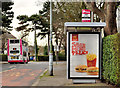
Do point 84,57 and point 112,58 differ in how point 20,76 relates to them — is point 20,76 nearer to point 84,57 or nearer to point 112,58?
point 84,57

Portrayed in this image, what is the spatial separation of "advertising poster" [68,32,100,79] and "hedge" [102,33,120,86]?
0.64m

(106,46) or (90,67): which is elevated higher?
(106,46)

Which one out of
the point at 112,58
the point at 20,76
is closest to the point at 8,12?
the point at 20,76

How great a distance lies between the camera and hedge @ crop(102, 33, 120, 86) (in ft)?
31.5

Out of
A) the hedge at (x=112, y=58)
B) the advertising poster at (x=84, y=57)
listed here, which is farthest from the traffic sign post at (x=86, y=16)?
the hedge at (x=112, y=58)

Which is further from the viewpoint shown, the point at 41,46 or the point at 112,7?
the point at 41,46

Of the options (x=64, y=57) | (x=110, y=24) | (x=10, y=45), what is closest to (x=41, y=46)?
(x=64, y=57)

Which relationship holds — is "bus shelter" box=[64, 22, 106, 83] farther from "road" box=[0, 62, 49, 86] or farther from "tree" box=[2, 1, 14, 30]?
"tree" box=[2, 1, 14, 30]

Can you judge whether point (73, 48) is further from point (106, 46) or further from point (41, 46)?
point (41, 46)

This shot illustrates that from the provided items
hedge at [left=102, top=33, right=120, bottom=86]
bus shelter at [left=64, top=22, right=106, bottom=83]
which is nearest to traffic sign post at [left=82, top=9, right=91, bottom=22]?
bus shelter at [left=64, top=22, right=106, bottom=83]

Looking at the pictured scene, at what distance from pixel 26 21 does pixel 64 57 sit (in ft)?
43.8

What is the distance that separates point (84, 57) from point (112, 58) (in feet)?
7.53

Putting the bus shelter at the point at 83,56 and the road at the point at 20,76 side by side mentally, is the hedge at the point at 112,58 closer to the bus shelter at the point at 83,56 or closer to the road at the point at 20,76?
the bus shelter at the point at 83,56

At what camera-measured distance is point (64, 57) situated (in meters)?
61.5
